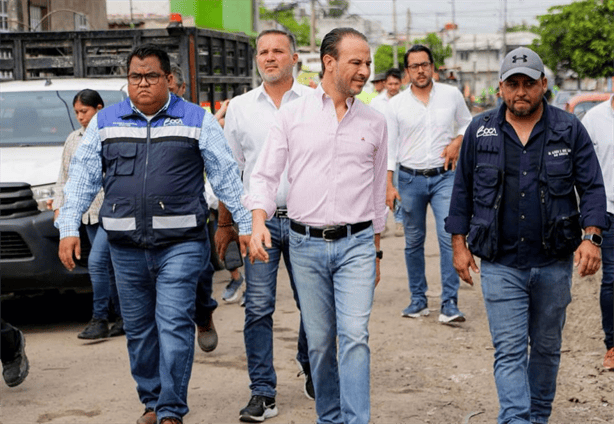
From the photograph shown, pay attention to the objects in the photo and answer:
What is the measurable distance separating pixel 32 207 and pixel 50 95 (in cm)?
205

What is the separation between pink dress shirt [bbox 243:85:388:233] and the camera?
17.0 ft

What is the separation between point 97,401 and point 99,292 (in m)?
1.80

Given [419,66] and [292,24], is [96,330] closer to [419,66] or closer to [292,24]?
[419,66]

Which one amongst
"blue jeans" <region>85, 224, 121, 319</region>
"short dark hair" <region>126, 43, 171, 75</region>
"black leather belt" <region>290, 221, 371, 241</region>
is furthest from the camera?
"blue jeans" <region>85, 224, 121, 319</region>

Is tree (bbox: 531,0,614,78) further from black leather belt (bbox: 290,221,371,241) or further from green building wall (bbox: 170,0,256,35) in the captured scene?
black leather belt (bbox: 290,221,371,241)

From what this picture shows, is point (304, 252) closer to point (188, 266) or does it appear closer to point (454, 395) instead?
point (188, 266)

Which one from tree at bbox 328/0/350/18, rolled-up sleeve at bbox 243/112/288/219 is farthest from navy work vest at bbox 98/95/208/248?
tree at bbox 328/0/350/18

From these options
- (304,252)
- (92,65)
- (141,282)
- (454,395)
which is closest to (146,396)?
(141,282)

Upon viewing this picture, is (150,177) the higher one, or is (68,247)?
(150,177)

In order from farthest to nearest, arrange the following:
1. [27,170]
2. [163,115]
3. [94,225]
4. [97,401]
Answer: [27,170], [94,225], [97,401], [163,115]

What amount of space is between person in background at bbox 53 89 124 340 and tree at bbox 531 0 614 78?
3843 cm

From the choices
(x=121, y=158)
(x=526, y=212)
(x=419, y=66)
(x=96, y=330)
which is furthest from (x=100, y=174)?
(x=419, y=66)

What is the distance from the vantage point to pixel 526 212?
16.8 feet

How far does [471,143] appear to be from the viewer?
5316mm
